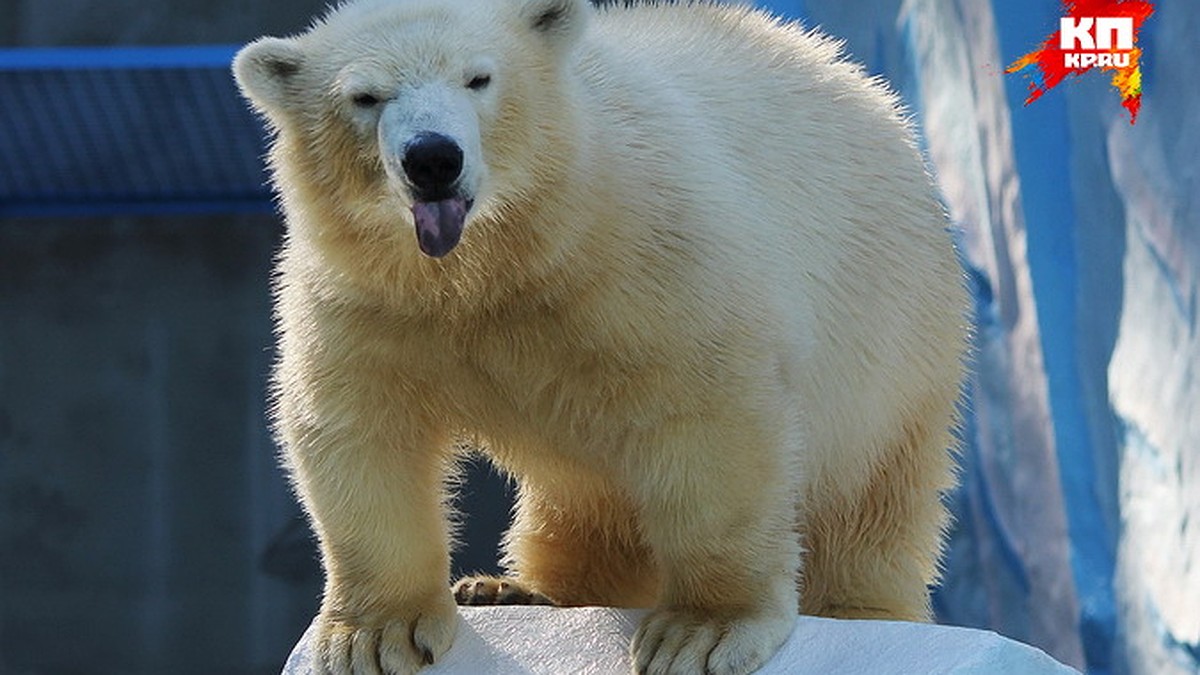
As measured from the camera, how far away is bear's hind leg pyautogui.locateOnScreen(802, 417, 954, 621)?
3449 millimetres

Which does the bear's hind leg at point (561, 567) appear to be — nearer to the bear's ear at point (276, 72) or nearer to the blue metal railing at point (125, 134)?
the bear's ear at point (276, 72)

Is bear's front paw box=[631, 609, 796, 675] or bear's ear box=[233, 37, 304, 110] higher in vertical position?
bear's ear box=[233, 37, 304, 110]

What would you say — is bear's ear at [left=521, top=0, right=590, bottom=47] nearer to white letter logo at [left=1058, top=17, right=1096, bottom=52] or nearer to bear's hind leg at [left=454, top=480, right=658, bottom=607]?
bear's hind leg at [left=454, top=480, right=658, bottom=607]

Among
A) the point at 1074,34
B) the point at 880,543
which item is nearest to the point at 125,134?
the point at 1074,34

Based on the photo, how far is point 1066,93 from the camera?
5250 millimetres

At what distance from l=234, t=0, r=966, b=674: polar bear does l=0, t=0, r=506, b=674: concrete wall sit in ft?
13.5

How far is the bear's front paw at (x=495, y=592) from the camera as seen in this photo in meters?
3.50

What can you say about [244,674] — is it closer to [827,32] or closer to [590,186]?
[827,32]

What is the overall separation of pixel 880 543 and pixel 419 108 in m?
1.30

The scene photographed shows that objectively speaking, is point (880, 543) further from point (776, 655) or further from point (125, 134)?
point (125, 134)

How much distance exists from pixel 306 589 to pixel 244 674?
402 millimetres

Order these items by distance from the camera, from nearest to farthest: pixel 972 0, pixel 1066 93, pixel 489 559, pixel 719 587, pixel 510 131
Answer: pixel 510 131 → pixel 719 587 → pixel 1066 93 → pixel 972 0 → pixel 489 559

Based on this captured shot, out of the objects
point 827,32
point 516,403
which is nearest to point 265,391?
point 827,32

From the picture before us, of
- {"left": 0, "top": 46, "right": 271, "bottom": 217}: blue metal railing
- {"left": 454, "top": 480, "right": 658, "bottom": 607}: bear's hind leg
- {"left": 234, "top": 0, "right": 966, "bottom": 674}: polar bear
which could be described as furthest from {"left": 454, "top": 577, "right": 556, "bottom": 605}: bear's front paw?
{"left": 0, "top": 46, "right": 271, "bottom": 217}: blue metal railing
